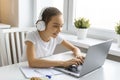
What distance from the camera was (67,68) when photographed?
4.63 feet

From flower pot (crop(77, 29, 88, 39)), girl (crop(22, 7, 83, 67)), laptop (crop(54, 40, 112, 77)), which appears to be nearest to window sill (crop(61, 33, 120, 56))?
flower pot (crop(77, 29, 88, 39))

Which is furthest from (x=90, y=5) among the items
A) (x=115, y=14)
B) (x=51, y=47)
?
(x=51, y=47)

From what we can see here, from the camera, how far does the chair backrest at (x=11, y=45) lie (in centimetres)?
209

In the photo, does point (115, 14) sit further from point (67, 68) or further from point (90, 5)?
point (67, 68)

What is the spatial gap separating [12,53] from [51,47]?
1.87 ft

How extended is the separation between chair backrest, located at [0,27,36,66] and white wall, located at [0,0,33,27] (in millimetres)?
391

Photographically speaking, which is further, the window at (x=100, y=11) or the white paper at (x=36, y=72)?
the window at (x=100, y=11)

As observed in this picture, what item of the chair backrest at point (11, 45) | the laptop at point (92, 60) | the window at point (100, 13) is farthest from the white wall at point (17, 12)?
the laptop at point (92, 60)

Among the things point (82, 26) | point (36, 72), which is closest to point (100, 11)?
point (82, 26)

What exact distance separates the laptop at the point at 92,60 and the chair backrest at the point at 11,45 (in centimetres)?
84

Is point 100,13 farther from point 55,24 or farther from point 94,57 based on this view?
point 94,57

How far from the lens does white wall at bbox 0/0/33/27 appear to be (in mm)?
2607

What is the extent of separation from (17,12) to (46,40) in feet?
3.20

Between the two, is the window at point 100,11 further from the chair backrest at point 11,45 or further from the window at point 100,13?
the chair backrest at point 11,45
